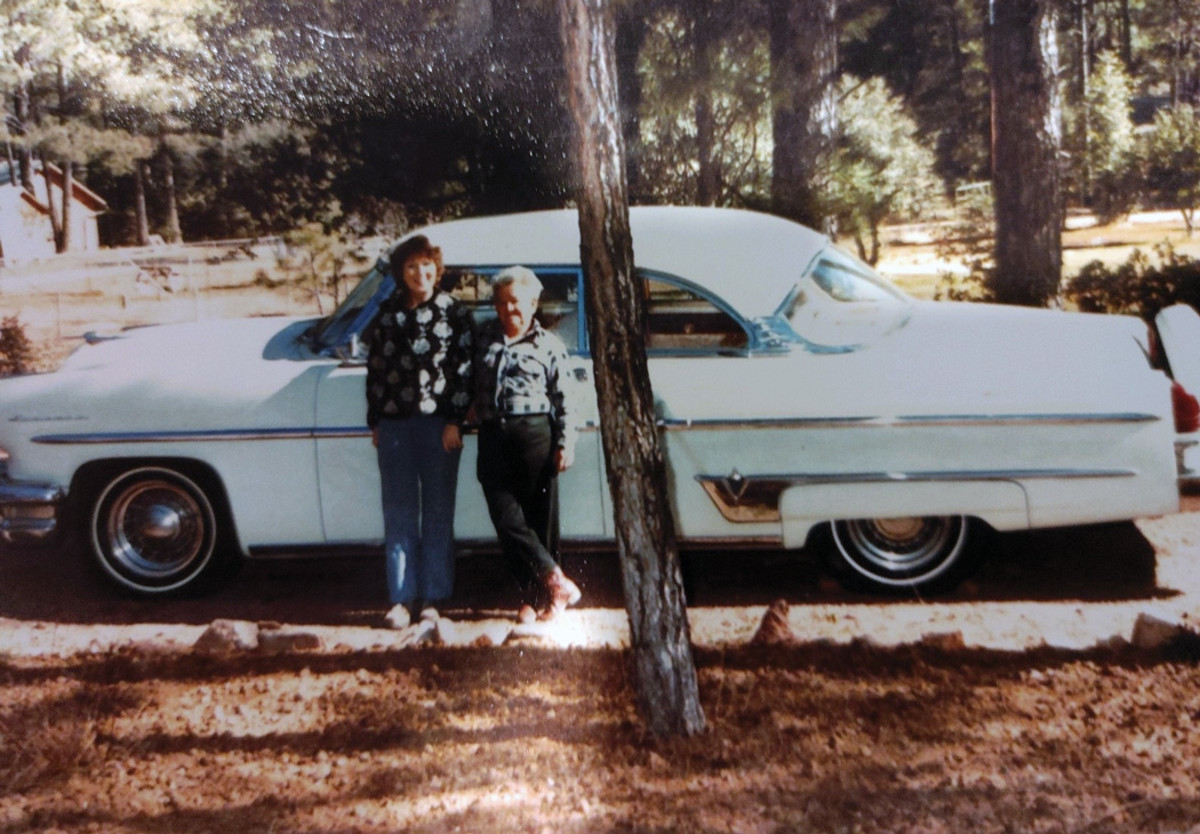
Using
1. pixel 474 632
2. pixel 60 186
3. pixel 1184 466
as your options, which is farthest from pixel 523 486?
pixel 1184 466

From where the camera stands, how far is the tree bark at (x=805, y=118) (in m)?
3.42

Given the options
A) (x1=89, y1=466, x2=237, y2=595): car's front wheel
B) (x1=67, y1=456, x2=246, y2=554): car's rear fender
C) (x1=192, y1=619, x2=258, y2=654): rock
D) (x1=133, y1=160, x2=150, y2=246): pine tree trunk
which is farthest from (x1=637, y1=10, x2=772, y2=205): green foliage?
(x1=192, y1=619, x2=258, y2=654): rock

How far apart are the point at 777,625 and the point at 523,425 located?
1.03 metres

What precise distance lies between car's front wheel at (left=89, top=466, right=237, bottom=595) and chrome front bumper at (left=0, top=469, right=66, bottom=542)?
4.9 inches

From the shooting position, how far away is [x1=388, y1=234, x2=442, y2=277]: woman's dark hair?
3.54 m

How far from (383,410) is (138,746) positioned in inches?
51.7

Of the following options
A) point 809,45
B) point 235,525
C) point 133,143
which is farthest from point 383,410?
point 809,45

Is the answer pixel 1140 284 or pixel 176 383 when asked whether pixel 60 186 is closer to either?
pixel 176 383

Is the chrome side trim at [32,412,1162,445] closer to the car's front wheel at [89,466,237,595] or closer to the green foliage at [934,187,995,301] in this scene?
the car's front wheel at [89,466,237,595]

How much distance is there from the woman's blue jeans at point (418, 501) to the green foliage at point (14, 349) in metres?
1.22

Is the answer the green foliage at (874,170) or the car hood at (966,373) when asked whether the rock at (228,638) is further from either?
the green foliage at (874,170)

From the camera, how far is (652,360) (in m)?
3.47

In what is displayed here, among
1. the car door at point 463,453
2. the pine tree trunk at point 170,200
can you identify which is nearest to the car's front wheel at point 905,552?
the car door at point 463,453

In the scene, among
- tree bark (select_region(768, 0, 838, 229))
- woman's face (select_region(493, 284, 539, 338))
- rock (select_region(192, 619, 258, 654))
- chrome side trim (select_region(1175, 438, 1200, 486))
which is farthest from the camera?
rock (select_region(192, 619, 258, 654))
